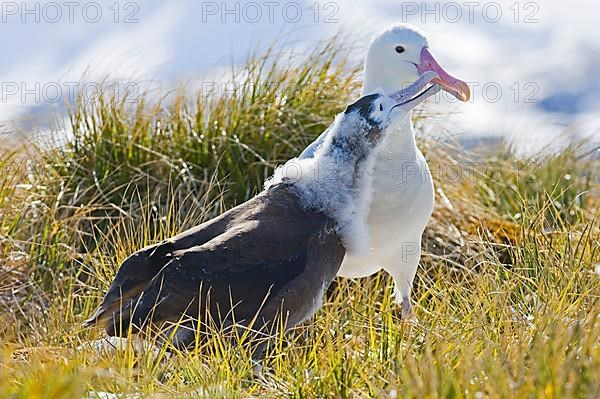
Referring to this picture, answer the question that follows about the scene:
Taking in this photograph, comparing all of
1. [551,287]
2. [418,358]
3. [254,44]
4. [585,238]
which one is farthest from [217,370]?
[254,44]

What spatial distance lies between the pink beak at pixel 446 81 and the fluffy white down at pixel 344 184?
762 mm

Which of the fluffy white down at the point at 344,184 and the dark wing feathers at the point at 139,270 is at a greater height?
the fluffy white down at the point at 344,184

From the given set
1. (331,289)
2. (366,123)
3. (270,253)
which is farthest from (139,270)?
(331,289)

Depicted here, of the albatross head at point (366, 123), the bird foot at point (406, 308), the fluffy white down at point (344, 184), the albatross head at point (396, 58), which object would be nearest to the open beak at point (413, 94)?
the albatross head at point (366, 123)

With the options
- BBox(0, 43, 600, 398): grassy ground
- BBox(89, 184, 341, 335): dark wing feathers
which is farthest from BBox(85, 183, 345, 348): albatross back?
BBox(0, 43, 600, 398): grassy ground

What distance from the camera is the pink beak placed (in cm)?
532

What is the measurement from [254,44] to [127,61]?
3.00 ft

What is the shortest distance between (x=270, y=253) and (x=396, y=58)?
1.65m

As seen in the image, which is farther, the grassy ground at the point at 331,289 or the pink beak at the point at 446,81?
the pink beak at the point at 446,81

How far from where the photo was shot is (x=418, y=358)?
3.73m

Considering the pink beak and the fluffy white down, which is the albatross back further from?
the pink beak

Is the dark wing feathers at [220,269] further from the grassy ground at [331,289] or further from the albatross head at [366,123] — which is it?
the albatross head at [366,123]

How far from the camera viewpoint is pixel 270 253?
4.53 meters

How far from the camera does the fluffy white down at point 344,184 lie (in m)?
4.71
